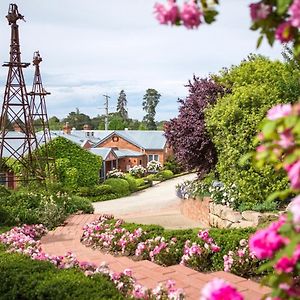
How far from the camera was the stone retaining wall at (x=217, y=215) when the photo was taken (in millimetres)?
10078

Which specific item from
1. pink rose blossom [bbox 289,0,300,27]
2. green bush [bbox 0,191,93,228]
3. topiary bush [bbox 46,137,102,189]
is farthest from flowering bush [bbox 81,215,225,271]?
topiary bush [bbox 46,137,102,189]

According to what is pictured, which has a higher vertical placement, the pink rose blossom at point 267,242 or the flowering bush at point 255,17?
the flowering bush at point 255,17

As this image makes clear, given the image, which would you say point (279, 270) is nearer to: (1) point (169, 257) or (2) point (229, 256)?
(2) point (229, 256)

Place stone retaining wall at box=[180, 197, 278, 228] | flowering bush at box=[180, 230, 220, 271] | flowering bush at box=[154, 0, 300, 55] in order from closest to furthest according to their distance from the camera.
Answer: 1. flowering bush at box=[154, 0, 300, 55]
2. flowering bush at box=[180, 230, 220, 271]
3. stone retaining wall at box=[180, 197, 278, 228]

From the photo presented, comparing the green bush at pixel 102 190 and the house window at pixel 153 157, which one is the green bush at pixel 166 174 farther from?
the green bush at pixel 102 190

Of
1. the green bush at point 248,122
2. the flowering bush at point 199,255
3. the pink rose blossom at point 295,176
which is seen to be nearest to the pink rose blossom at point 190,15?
the pink rose blossom at point 295,176

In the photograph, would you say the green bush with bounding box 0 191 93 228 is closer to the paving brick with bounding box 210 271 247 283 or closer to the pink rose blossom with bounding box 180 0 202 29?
the paving brick with bounding box 210 271 247 283

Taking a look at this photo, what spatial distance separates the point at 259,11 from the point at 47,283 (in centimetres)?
340

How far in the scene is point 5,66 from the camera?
16.3 metres

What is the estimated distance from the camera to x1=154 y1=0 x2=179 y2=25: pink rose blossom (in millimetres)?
1512

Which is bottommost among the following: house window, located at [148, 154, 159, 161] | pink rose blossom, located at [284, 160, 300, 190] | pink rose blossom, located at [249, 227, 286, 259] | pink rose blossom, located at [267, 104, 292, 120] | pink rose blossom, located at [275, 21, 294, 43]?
house window, located at [148, 154, 159, 161]

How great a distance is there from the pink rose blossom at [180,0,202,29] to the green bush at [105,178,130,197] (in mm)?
25259

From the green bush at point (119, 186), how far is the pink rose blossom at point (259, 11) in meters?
25.3

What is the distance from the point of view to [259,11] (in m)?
1.52
